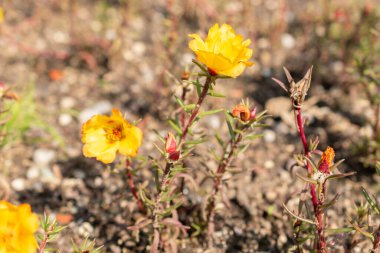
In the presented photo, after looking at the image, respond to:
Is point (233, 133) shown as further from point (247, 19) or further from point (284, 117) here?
point (247, 19)

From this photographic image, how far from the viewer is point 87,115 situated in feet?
11.6

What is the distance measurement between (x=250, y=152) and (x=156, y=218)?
1178 millimetres

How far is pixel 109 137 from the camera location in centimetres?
230

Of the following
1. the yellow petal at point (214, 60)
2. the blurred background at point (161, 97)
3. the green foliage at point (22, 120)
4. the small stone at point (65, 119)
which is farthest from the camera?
the small stone at point (65, 119)

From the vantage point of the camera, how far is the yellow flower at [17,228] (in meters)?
1.84

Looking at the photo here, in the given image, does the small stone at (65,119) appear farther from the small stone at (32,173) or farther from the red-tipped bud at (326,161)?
the red-tipped bud at (326,161)

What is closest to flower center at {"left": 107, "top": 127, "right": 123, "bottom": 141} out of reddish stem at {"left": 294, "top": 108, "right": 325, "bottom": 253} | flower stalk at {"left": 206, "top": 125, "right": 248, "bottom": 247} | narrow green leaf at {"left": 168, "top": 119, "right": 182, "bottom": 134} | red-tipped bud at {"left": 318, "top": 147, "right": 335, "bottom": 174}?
narrow green leaf at {"left": 168, "top": 119, "right": 182, "bottom": 134}

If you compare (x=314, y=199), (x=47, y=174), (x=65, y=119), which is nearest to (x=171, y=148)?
(x=314, y=199)

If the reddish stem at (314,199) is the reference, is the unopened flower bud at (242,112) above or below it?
above

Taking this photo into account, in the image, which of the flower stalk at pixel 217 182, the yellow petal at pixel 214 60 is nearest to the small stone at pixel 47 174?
the flower stalk at pixel 217 182

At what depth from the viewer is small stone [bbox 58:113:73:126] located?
11.5ft

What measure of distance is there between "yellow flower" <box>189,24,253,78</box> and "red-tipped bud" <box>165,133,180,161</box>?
0.33 m

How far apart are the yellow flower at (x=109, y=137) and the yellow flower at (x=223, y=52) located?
19.6 inches

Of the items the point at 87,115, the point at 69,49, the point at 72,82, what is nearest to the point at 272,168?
the point at 87,115
